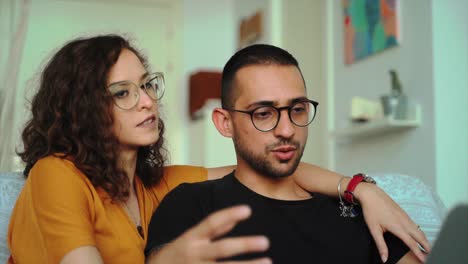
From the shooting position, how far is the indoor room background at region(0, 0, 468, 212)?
9.82ft

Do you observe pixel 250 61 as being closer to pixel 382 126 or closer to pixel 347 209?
pixel 347 209

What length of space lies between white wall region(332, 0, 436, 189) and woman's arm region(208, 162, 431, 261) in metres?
1.64

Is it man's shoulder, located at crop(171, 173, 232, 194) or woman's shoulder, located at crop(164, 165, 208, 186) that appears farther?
woman's shoulder, located at crop(164, 165, 208, 186)

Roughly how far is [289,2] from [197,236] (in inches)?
157

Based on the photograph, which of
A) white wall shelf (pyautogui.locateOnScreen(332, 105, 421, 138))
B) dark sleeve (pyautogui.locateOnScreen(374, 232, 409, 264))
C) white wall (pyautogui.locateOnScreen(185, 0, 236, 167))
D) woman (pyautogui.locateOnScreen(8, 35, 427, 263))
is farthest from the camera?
white wall (pyautogui.locateOnScreen(185, 0, 236, 167))

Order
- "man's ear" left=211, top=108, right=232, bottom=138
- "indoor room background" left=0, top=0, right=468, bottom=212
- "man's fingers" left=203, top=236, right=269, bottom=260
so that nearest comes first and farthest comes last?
"man's fingers" left=203, top=236, right=269, bottom=260 < "man's ear" left=211, top=108, right=232, bottom=138 < "indoor room background" left=0, top=0, right=468, bottom=212

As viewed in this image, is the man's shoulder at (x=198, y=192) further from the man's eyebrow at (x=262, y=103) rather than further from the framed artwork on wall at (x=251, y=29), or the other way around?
the framed artwork on wall at (x=251, y=29)

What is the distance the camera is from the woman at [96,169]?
1287 mm

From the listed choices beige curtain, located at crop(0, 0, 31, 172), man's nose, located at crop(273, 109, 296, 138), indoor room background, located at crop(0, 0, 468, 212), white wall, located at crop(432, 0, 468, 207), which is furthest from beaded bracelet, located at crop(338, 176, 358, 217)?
white wall, located at crop(432, 0, 468, 207)

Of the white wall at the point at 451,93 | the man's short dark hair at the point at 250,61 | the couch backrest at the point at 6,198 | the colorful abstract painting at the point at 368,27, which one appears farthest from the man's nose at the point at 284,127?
the colorful abstract painting at the point at 368,27

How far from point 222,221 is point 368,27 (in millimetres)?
3064

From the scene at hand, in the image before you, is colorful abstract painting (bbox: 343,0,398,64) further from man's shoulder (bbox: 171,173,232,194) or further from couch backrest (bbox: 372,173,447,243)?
man's shoulder (bbox: 171,173,232,194)

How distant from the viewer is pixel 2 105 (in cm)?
251

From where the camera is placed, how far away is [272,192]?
1453 mm
